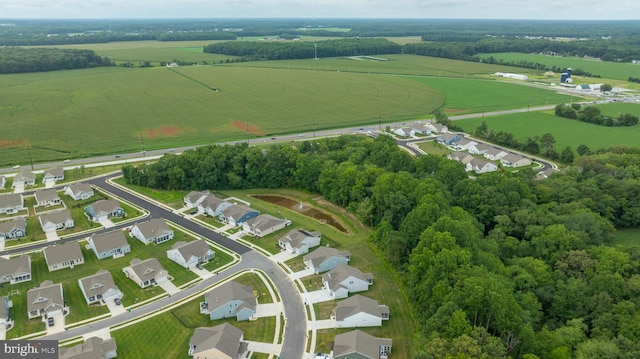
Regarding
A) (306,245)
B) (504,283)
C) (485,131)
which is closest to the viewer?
(504,283)

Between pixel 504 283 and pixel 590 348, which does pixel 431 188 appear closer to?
pixel 504 283

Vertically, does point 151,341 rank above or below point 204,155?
below

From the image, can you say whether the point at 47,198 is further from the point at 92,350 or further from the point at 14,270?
the point at 92,350

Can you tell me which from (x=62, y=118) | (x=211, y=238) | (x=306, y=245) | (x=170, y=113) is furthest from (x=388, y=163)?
(x=62, y=118)

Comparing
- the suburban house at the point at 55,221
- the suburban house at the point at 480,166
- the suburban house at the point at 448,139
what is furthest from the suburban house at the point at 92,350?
the suburban house at the point at 448,139

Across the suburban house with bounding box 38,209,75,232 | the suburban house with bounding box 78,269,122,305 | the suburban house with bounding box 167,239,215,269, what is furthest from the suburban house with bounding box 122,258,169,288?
the suburban house with bounding box 38,209,75,232

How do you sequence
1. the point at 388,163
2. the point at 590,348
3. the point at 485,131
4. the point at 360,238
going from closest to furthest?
the point at 590,348
the point at 360,238
the point at 388,163
the point at 485,131

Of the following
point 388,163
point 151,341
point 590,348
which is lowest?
point 151,341

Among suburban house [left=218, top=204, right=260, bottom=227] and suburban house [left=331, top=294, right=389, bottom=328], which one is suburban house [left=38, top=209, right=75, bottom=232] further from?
suburban house [left=331, top=294, right=389, bottom=328]
